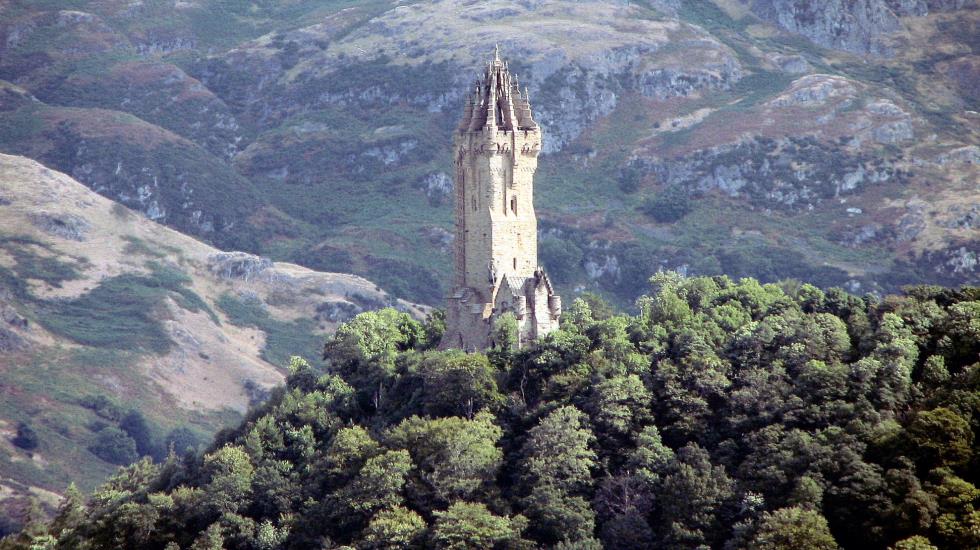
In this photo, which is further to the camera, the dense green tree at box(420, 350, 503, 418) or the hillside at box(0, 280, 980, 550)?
the dense green tree at box(420, 350, 503, 418)

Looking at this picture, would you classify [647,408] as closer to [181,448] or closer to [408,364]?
[408,364]

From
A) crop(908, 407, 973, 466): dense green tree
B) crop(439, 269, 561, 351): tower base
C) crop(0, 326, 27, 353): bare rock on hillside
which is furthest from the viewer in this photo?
crop(0, 326, 27, 353): bare rock on hillside

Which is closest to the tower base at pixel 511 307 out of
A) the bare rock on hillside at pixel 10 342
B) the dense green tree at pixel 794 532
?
the dense green tree at pixel 794 532

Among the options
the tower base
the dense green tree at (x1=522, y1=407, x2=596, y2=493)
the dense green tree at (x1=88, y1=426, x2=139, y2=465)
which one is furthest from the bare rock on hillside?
the dense green tree at (x1=522, y1=407, x2=596, y2=493)

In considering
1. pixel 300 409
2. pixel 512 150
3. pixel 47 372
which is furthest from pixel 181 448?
pixel 512 150

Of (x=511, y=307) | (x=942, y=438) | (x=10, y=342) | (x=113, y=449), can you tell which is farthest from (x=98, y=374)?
(x=942, y=438)

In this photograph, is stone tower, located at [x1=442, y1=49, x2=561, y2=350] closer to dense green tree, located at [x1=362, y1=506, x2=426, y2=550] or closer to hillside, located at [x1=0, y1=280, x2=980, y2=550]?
hillside, located at [x1=0, y1=280, x2=980, y2=550]
